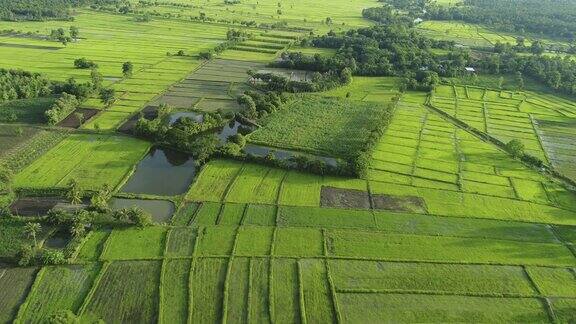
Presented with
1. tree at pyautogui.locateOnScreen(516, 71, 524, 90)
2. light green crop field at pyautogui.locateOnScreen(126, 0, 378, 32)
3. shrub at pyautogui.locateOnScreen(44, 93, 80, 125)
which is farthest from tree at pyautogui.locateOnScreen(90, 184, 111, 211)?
light green crop field at pyautogui.locateOnScreen(126, 0, 378, 32)

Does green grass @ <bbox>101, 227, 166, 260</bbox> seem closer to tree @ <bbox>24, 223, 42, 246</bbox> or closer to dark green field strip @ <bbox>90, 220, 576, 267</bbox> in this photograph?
dark green field strip @ <bbox>90, 220, 576, 267</bbox>

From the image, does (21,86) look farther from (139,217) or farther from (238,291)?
(238,291)

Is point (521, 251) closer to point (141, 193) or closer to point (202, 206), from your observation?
point (202, 206)

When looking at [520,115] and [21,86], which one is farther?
[520,115]

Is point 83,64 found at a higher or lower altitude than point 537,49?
higher

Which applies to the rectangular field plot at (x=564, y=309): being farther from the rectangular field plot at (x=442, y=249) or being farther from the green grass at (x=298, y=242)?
the green grass at (x=298, y=242)

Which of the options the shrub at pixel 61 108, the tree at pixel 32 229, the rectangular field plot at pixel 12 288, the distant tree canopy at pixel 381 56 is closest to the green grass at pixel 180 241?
the rectangular field plot at pixel 12 288

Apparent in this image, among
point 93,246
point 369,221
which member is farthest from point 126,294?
point 369,221
